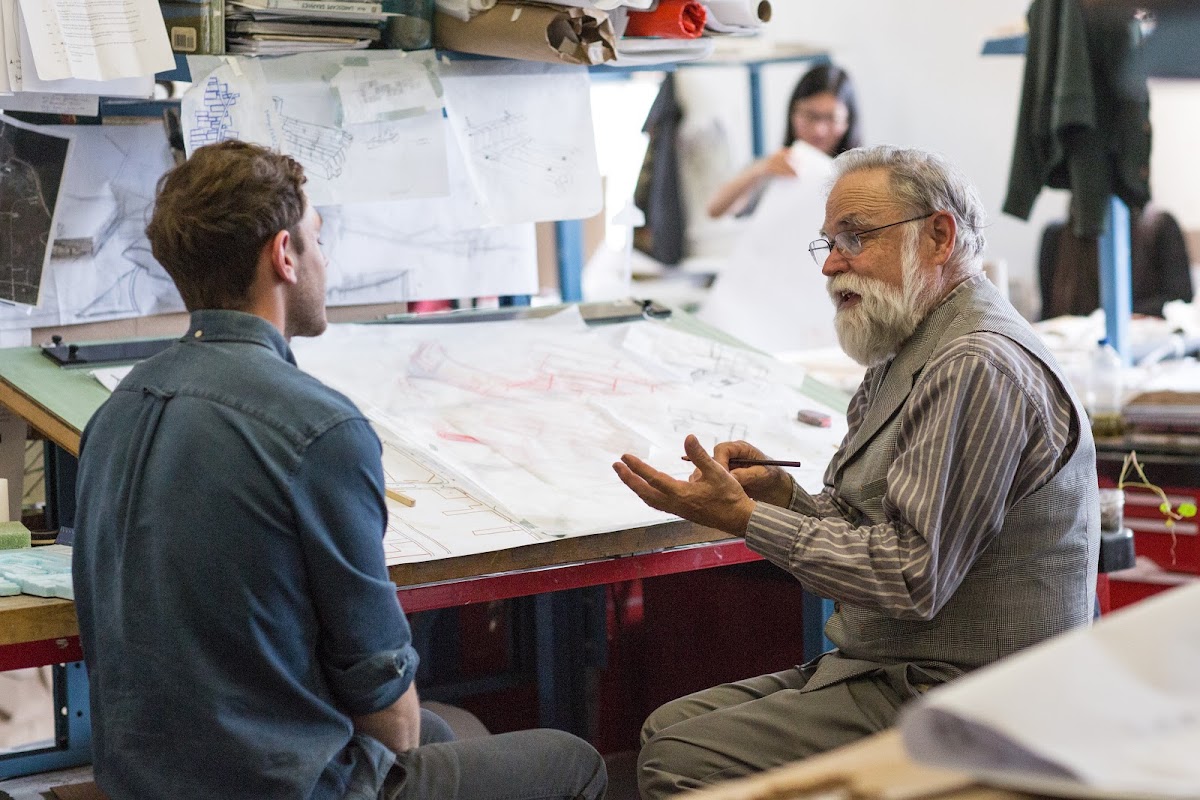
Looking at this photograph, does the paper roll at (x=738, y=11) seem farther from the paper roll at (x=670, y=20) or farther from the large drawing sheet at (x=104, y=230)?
the large drawing sheet at (x=104, y=230)

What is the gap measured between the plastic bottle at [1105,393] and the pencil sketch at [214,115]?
2163mm

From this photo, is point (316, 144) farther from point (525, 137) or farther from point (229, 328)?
point (229, 328)

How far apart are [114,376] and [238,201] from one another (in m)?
0.91

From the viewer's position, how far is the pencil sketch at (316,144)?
2.55 meters

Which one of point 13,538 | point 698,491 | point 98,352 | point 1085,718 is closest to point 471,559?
point 698,491

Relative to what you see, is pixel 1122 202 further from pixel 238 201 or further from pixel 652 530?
pixel 238 201

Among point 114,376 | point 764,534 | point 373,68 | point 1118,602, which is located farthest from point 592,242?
point 764,534

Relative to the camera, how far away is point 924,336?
A: 193 centimetres

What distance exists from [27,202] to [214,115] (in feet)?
1.28

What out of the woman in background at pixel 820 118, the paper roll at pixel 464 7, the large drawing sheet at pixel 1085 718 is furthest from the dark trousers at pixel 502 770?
the woman in background at pixel 820 118

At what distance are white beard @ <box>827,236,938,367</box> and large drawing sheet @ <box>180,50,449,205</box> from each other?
1.02 m

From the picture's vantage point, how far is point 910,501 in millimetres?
1703

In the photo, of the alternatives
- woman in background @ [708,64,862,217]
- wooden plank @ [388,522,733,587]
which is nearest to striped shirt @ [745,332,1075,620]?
wooden plank @ [388,522,733,587]

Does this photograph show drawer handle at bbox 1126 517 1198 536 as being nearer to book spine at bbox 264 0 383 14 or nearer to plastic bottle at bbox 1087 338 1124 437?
plastic bottle at bbox 1087 338 1124 437
